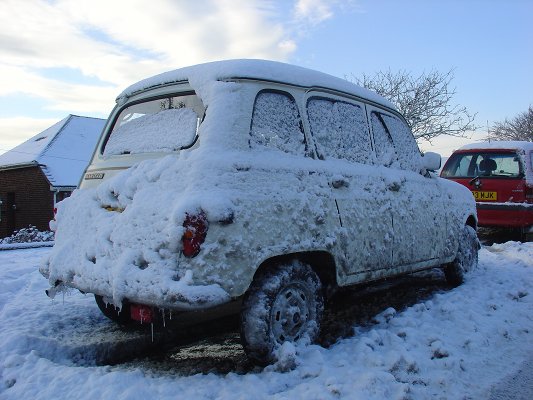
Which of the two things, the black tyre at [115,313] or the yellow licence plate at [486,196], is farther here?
the yellow licence plate at [486,196]

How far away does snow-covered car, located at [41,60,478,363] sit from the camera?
3037 mm

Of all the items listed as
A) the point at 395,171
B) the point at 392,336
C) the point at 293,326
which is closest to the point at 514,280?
the point at 395,171

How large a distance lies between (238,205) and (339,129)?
5.05 ft

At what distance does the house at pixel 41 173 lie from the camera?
25438mm

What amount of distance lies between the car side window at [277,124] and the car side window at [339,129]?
0.20 metres

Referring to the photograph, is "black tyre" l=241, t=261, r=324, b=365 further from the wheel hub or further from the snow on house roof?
the snow on house roof

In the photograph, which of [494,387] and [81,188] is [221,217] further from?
[494,387]

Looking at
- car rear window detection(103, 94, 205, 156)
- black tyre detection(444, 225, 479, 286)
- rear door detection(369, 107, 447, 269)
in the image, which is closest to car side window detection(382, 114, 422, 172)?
rear door detection(369, 107, 447, 269)

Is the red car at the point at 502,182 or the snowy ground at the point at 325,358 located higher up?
the red car at the point at 502,182

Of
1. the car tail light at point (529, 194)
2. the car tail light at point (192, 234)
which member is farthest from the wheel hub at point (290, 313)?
the car tail light at point (529, 194)

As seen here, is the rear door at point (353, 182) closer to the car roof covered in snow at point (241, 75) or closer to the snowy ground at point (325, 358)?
the car roof covered in snow at point (241, 75)

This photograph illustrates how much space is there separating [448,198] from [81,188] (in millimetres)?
4065

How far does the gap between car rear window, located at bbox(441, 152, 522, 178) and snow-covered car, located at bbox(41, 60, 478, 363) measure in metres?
5.77

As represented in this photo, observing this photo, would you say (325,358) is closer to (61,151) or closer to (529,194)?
(529,194)
